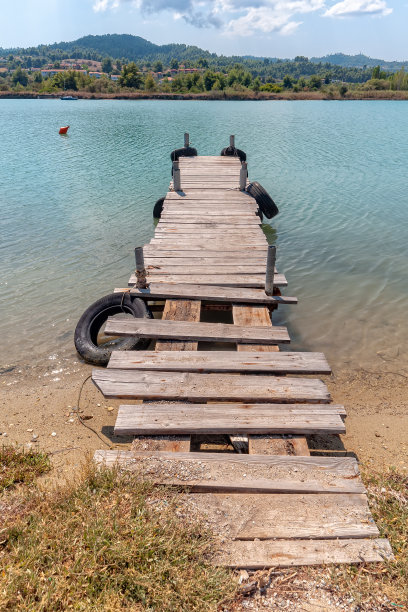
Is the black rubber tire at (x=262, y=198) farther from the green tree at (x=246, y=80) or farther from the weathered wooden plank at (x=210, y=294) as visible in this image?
the green tree at (x=246, y=80)

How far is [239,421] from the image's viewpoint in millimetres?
5043

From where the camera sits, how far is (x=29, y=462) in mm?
5082

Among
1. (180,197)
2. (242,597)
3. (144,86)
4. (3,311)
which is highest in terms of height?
(144,86)

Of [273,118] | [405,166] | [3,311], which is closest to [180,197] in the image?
[3,311]

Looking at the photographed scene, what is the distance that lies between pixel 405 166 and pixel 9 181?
2345 centimetres

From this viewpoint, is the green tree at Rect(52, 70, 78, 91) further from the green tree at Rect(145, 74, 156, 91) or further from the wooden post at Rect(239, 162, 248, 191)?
the wooden post at Rect(239, 162, 248, 191)

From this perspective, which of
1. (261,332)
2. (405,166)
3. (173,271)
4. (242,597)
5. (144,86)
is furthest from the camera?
(144,86)

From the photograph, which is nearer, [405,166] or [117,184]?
[117,184]

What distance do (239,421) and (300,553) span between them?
1721mm

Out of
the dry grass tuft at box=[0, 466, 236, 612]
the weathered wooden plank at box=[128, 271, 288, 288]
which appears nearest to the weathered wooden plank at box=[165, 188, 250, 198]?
the weathered wooden plank at box=[128, 271, 288, 288]

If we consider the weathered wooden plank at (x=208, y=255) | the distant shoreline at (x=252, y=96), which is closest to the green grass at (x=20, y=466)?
the weathered wooden plank at (x=208, y=255)

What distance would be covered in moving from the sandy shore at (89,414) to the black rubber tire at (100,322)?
0.37m

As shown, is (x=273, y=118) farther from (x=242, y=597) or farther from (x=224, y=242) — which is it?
(x=242, y=597)

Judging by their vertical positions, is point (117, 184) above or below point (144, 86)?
below
